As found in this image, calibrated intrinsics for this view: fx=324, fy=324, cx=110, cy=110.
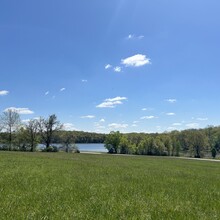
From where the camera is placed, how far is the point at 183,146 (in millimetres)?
165250

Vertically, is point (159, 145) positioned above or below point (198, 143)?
below

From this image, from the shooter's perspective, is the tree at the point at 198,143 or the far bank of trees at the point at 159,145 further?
the far bank of trees at the point at 159,145

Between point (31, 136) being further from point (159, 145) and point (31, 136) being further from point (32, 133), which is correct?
point (159, 145)

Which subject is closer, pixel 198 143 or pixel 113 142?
pixel 198 143

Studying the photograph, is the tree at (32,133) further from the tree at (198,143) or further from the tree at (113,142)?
the tree at (198,143)

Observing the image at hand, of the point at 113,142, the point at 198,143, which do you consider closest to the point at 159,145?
the point at 198,143

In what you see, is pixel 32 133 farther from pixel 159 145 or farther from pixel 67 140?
pixel 159 145

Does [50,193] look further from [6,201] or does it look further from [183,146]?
[183,146]

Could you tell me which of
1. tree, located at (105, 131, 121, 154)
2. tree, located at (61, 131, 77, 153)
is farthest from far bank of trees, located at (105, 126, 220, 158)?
tree, located at (61, 131, 77, 153)

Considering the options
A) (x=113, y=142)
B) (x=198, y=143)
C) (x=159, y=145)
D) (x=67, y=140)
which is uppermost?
(x=113, y=142)

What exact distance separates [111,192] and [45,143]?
10057 centimetres

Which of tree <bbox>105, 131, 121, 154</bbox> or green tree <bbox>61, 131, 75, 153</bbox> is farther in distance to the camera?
tree <bbox>105, 131, 121, 154</bbox>

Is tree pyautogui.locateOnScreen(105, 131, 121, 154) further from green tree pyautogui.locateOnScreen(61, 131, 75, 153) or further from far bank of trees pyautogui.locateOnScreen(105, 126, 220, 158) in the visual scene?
green tree pyautogui.locateOnScreen(61, 131, 75, 153)

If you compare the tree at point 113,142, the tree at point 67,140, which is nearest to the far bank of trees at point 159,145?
the tree at point 113,142
